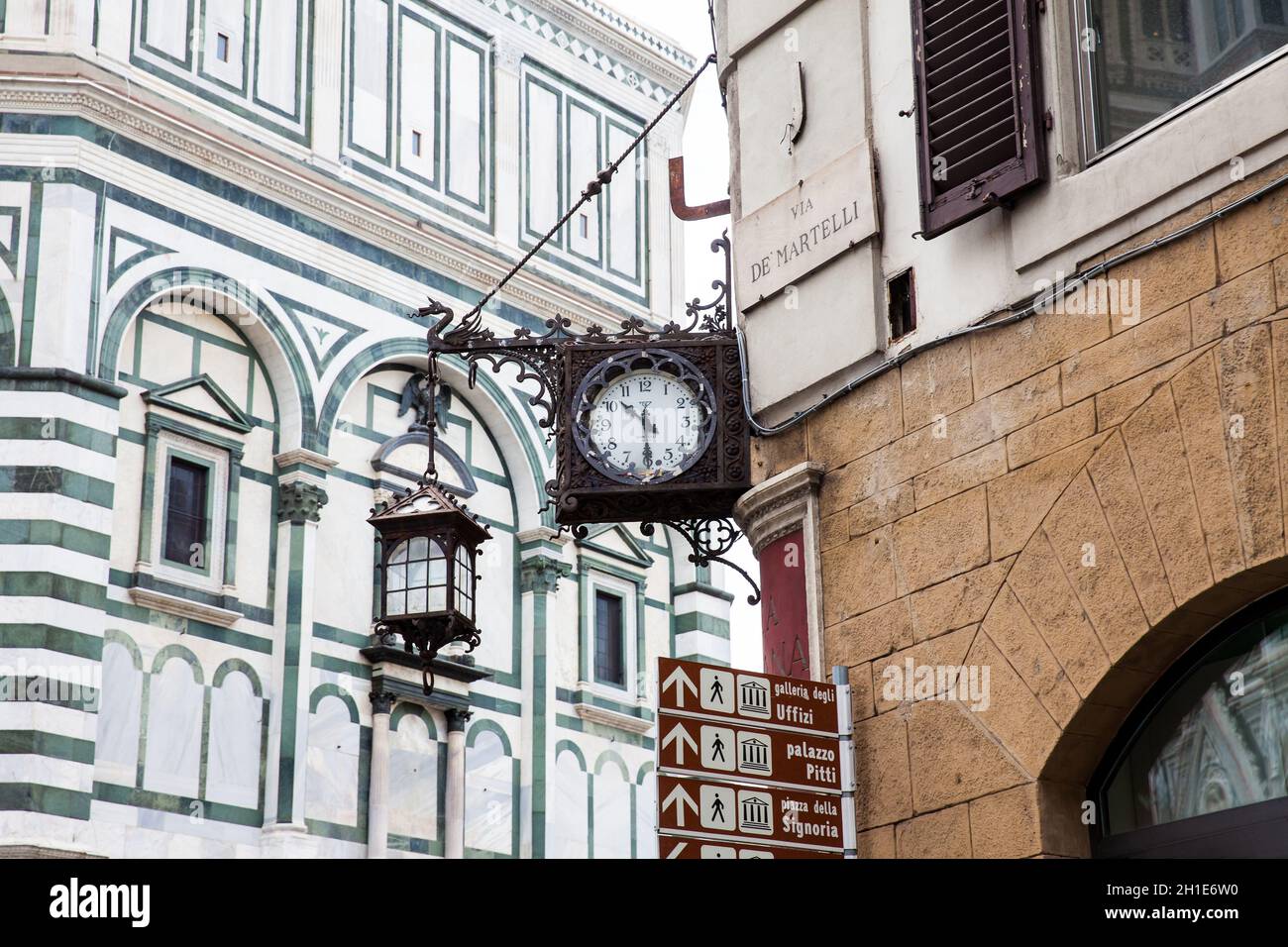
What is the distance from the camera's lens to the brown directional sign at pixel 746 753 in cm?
796

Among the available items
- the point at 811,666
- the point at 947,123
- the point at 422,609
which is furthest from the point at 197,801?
the point at 947,123

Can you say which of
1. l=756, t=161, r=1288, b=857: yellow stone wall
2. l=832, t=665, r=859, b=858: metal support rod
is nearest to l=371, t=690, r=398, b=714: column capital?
l=756, t=161, r=1288, b=857: yellow stone wall

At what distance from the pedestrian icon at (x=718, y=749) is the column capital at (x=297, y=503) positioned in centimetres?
1278

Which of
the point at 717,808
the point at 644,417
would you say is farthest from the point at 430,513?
the point at 717,808

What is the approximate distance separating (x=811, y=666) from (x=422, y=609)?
776 centimetres

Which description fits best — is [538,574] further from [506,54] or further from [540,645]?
[506,54]

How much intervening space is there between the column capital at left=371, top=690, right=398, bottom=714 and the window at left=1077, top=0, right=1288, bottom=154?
541 inches

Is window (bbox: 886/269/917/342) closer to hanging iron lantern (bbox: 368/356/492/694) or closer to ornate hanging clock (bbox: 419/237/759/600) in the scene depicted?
ornate hanging clock (bbox: 419/237/759/600)

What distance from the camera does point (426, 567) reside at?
53.7 ft

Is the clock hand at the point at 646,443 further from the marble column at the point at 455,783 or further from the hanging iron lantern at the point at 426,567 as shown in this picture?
the marble column at the point at 455,783

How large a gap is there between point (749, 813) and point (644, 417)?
2335 mm

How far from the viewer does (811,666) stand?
347 inches

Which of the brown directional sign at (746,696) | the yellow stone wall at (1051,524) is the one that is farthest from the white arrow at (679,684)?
the yellow stone wall at (1051,524)

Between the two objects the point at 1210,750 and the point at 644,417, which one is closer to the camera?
the point at 1210,750
